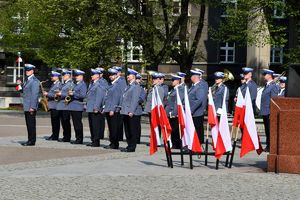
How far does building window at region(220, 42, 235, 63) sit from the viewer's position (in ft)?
192

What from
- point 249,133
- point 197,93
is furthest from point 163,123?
point 197,93

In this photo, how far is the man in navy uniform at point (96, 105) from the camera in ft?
61.2

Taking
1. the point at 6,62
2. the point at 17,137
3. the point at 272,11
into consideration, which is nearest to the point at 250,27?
the point at 272,11

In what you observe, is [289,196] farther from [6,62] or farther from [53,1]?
[6,62]

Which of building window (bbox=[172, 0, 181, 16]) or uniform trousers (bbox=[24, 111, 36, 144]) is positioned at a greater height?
building window (bbox=[172, 0, 181, 16])

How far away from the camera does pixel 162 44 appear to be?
32.1 metres

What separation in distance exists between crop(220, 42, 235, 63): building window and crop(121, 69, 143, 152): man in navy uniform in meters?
41.4

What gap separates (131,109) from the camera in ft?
56.3

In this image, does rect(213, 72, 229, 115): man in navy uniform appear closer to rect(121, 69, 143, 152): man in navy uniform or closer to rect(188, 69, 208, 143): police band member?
rect(188, 69, 208, 143): police band member

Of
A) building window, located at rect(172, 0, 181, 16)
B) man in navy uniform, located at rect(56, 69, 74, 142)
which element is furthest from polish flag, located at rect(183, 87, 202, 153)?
building window, located at rect(172, 0, 181, 16)

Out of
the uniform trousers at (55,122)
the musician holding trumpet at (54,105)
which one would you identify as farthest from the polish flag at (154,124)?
the uniform trousers at (55,122)

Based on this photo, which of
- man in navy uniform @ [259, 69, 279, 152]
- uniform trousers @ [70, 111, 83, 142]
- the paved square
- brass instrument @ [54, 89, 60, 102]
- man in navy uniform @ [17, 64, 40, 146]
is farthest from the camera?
brass instrument @ [54, 89, 60, 102]

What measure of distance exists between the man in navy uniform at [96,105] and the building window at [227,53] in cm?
3989

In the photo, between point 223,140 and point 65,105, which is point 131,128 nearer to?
point 65,105
